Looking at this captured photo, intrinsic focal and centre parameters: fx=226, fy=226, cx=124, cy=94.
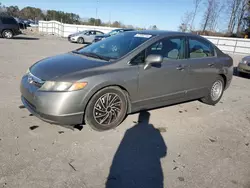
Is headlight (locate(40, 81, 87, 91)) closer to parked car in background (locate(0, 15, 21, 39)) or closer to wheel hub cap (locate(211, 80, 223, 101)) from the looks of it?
wheel hub cap (locate(211, 80, 223, 101))

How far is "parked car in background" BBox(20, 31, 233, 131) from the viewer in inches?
124

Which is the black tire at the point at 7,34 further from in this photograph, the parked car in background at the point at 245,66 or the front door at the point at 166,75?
the front door at the point at 166,75

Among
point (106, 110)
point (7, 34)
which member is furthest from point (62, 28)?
point (106, 110)

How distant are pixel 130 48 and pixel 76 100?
4.43ft

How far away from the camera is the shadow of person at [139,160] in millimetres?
2492

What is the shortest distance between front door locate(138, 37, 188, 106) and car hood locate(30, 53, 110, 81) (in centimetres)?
77

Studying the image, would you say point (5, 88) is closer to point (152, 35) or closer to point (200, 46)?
point (152, 35)

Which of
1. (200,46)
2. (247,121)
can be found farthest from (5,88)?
(247,121)

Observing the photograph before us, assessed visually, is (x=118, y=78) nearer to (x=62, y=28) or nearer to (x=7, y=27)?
(x=7, y=27)

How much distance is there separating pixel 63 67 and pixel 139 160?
175 centimetres

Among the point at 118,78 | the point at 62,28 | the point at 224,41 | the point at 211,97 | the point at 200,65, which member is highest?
the point at 224,41

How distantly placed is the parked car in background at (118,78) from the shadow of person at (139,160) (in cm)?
44

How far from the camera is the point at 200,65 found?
4.63m

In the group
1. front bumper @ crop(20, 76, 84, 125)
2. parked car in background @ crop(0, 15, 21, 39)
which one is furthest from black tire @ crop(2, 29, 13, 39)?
front bumper @ crop(20, 76, 84, 125)
